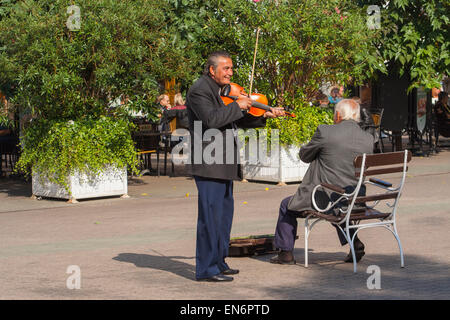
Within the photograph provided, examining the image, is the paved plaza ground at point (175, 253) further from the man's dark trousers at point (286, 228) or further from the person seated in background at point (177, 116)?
the person seated in background at point (177, 116)

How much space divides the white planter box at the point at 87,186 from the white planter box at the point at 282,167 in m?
2.73

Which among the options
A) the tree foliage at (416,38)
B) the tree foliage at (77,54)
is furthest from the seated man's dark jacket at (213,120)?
the tree foliage at (416,38)

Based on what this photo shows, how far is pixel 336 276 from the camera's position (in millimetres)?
6633

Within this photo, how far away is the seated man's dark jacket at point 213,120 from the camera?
621 centimetres

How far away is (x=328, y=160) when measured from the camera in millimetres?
6918

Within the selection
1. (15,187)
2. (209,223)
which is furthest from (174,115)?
(209,223)

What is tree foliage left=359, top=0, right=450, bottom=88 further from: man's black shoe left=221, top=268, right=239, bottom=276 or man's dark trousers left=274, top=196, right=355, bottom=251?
man's black shoe left=221, top=268, right=239, bottom=276

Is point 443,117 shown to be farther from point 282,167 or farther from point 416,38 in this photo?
point 282,167

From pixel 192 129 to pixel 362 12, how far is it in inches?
440

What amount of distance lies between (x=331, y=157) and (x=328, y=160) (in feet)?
0.12

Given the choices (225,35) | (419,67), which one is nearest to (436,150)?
(419,67)

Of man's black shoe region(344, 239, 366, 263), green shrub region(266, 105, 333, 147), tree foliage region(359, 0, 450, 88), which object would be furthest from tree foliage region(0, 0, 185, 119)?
tree foliage region(359, 0, 450, 88)

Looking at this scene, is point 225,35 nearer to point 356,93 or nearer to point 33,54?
point 33,54

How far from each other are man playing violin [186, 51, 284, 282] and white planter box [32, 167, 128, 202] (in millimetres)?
5408
